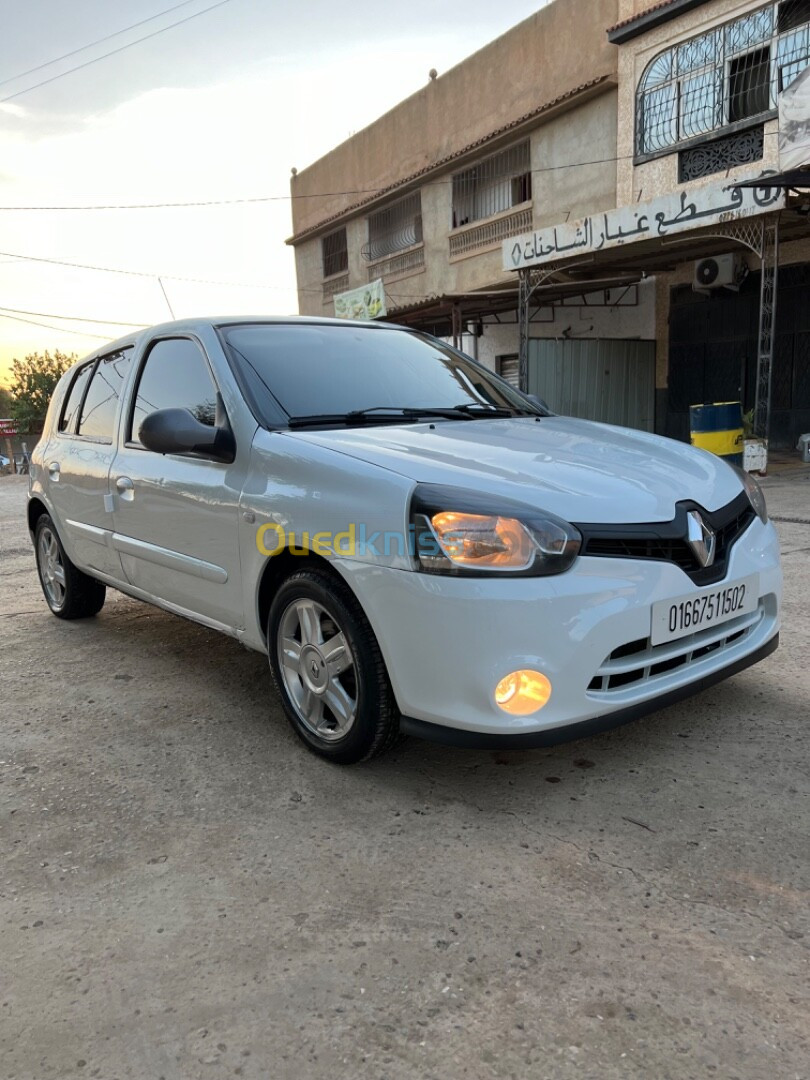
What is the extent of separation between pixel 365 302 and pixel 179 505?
17036 millimetres

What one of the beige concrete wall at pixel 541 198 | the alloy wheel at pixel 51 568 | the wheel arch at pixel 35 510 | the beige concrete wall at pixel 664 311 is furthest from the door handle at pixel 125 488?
the beige concrete wall at pixel 541 198

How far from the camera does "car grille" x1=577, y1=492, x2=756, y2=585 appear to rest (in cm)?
239

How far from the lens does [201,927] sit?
2.00m

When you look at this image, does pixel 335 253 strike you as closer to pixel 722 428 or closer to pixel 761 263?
pixel 761 263

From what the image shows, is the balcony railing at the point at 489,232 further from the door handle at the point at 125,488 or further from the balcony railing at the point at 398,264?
the door handle at the point at 125,488

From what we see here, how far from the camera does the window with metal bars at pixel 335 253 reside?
24844 mm

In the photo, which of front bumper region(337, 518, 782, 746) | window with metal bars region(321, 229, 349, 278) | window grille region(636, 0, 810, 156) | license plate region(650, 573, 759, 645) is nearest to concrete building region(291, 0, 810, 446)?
window grille region(636, 0, 810, 156)

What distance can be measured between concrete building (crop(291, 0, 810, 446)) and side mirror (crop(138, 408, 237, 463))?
9115 mm

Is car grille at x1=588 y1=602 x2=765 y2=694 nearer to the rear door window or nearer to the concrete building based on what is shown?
the rear door window

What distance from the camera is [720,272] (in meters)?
13.1

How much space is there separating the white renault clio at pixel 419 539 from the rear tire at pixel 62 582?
106 centimetres

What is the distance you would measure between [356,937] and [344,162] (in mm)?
24864

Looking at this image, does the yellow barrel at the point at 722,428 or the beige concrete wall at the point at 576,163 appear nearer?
the yellow barrel at the point at 722,428

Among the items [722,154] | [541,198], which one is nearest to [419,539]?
[722,154]
